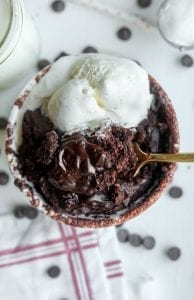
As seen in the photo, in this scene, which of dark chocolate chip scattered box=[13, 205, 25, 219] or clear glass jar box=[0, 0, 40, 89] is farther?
dark chocolate chip scattered box=[13, 205, 25, 219]

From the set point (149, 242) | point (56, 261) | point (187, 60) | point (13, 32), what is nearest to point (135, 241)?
point (149, 242)

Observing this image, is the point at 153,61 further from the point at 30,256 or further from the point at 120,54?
the point at 30,256

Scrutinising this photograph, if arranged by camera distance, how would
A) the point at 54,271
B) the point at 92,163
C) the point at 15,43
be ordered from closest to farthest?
the point at 92,163 → the point at 15,43 → the point at 54,271

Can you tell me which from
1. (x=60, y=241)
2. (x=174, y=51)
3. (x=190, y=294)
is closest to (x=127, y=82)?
(x=174, y=51)

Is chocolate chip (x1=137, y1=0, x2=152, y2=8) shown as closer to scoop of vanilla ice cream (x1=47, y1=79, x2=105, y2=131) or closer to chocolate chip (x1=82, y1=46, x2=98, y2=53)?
chocolate chip (x1=82, y1=46, x2=98, y2=53)

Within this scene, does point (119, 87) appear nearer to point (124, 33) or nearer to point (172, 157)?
point (172, 157)

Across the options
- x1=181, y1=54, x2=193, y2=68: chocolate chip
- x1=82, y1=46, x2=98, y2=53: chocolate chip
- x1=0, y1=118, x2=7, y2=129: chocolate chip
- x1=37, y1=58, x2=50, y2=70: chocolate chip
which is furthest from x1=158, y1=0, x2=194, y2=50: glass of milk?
x1=0, y1=118, x2=7, y2=129: chocolate chip
